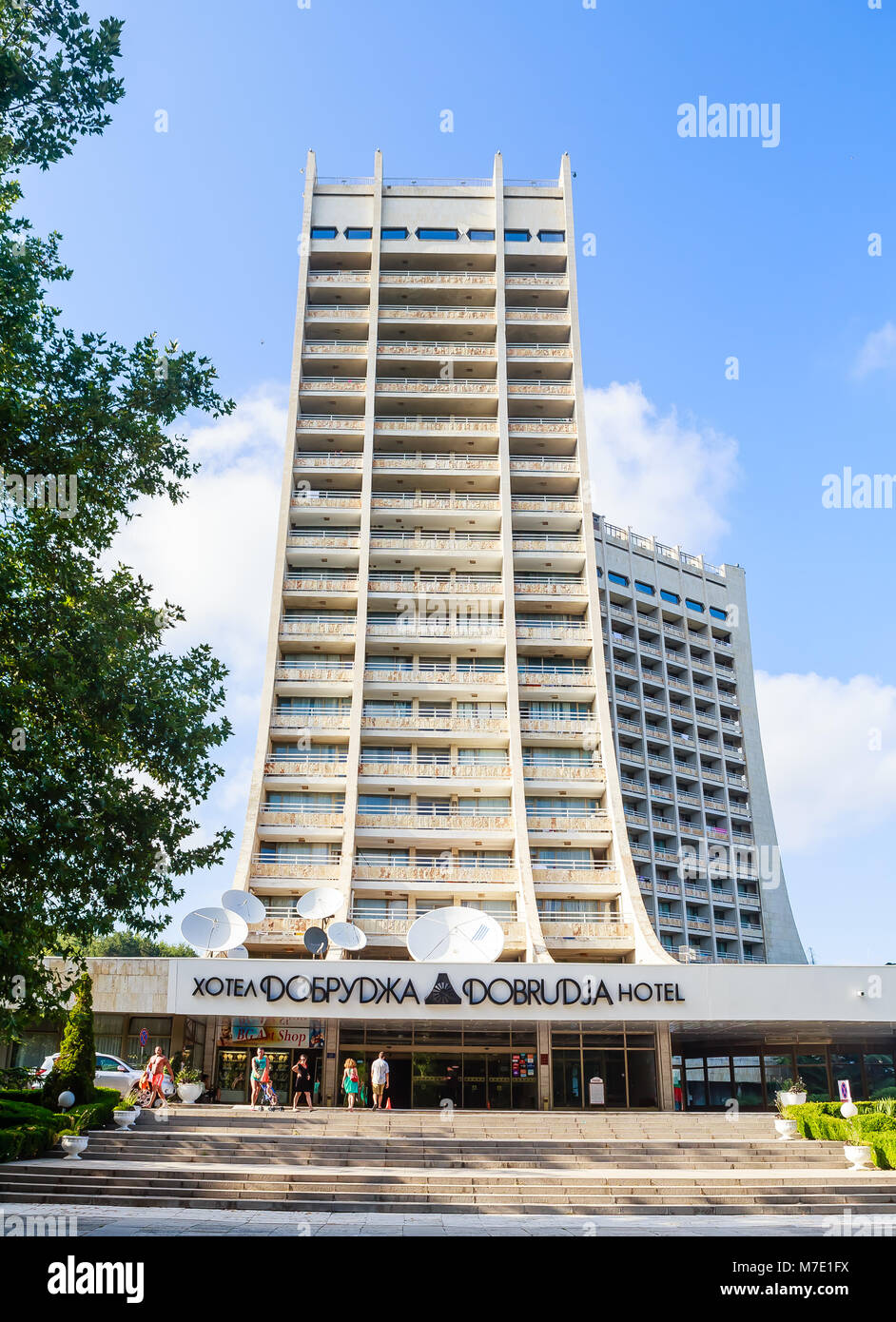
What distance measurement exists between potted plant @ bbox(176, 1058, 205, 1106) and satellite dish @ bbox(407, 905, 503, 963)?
343 inches

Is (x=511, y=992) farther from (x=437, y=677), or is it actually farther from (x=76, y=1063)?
(x=437, y=677)

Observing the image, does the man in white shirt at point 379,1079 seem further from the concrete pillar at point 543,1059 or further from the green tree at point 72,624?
the green tree at point 72,624

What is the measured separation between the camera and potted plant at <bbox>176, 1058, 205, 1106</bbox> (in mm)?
31328

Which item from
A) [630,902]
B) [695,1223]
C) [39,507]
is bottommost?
[695,1223]

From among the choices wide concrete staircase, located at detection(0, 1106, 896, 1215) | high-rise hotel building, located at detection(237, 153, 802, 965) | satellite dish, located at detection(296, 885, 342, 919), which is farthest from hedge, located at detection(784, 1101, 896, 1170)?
satellite dish, located at detection(296, 885, 342, 919)

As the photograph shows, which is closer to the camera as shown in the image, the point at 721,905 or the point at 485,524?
the point at 485,524

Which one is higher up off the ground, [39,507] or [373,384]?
[373,384]

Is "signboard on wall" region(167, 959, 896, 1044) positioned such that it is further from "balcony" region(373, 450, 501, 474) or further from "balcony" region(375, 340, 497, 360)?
"balcony" region(375, 340, 497, 360)

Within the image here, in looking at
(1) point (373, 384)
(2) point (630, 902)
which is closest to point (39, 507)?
(2) point (630, 902)

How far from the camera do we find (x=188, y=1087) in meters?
31.4

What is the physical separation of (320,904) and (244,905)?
10.4 ft
